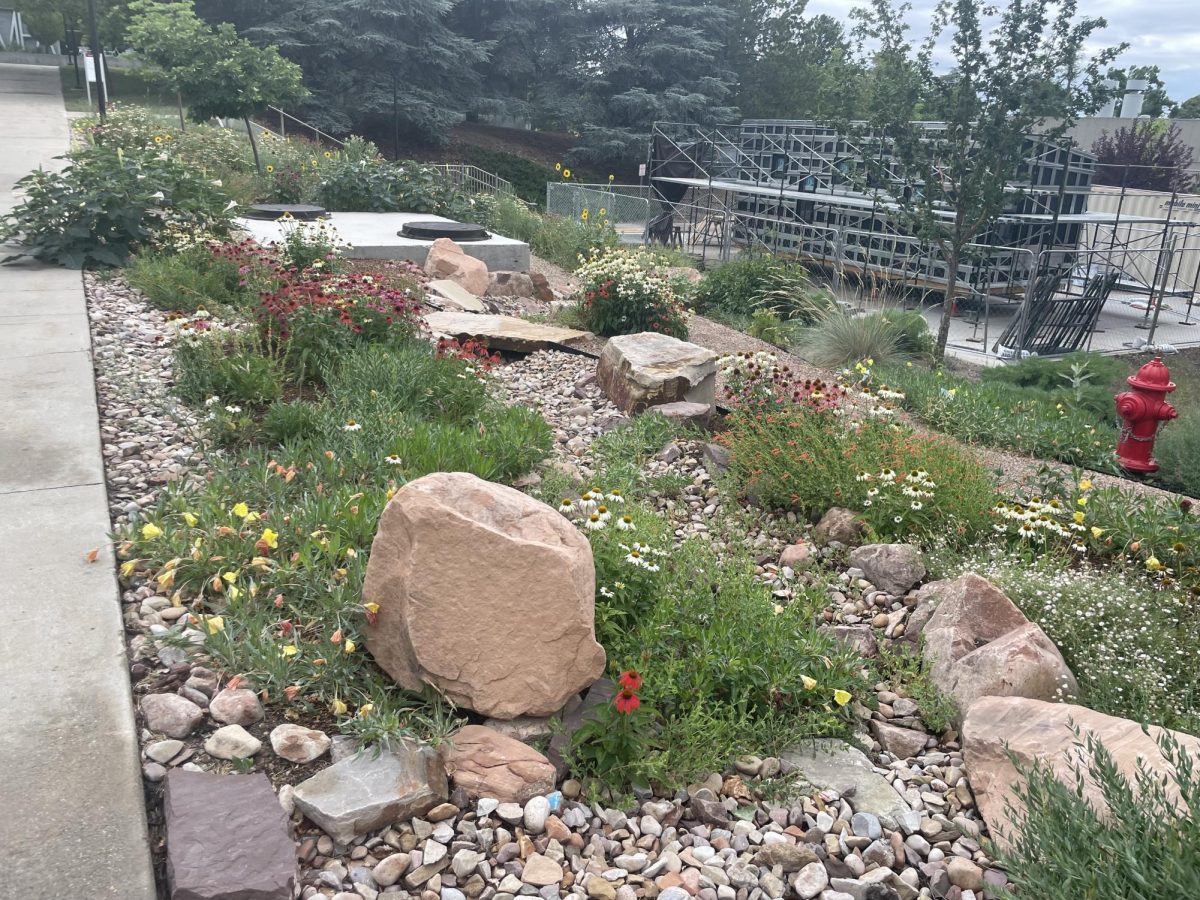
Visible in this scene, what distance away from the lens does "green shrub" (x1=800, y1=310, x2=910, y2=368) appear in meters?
9.94

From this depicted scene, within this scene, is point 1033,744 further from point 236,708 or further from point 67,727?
point 67,727

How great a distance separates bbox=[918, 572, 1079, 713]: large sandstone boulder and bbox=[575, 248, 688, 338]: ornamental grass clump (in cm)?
583

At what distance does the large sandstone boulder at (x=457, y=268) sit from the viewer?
1110 cm

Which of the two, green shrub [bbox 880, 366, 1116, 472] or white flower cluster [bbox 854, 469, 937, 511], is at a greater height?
white flower cluster [bbox 854, 469, 937, 511]

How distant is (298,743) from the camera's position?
2.80 metres

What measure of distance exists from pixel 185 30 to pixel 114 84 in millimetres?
21904

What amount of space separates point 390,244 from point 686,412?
688cm

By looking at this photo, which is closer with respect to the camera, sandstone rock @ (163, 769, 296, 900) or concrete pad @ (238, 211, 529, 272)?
sandstone rock @ (163, 769, 296, 900)

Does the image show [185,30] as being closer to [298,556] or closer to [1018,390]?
[1018,390]

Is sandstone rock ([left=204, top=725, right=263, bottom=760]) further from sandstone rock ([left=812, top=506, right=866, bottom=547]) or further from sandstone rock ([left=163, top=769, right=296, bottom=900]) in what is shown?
sandstone rock ([left=812, top=506, right=866, bottom=547])

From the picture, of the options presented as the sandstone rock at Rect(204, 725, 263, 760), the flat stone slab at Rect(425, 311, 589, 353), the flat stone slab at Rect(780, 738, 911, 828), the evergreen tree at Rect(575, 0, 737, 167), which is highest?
the evergreen tree at Rect(575, 0, 737, 167)

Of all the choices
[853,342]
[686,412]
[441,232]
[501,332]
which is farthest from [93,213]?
[853,342]

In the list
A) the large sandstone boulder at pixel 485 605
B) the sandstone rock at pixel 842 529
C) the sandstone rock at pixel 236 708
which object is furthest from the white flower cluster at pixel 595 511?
the sandstone rock at pixel 236 708

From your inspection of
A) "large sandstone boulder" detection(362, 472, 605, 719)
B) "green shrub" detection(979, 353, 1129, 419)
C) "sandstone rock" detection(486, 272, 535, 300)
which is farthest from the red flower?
"sandstone rock" detection(486, 272, 535, 300)
